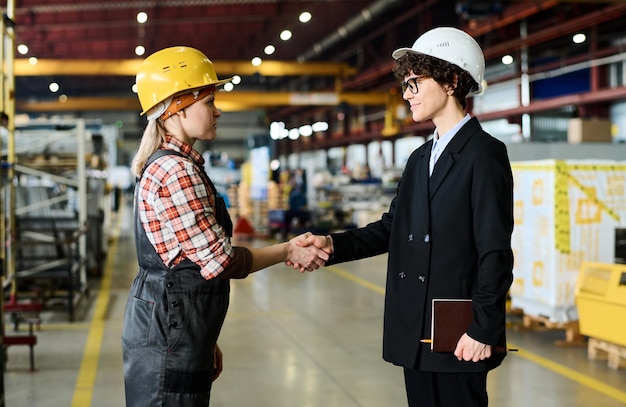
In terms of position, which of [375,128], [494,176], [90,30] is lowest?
[494,176]

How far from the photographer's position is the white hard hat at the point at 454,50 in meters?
2.86

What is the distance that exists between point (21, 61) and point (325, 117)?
64.3ft

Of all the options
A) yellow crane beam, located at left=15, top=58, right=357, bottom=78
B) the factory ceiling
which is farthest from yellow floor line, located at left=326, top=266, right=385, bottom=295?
yellow crane beam, located at left=15, top=58, right=357, bottom=78

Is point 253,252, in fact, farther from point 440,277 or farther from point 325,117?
point 325,117

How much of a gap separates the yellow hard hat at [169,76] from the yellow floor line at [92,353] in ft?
12.4

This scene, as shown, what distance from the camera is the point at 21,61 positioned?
23.8 metres

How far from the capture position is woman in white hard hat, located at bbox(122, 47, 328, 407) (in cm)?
275

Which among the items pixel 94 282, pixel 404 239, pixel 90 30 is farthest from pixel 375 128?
pixel 404 239

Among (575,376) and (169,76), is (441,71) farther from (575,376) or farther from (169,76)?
(575,376)

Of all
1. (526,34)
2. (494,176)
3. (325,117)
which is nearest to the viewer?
(494,176)

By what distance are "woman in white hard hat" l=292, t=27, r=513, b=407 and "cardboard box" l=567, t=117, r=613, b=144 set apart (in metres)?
8.59

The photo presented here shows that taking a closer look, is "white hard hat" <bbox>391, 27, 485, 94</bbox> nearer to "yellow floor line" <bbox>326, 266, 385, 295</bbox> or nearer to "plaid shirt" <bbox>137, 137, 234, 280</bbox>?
"plaid shirt" <bbox>137, 137, 234, 280</bbox>

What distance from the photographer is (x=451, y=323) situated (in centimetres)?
276

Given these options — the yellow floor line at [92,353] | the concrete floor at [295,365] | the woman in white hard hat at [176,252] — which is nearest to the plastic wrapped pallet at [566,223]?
the concrete floor at [295,365]
